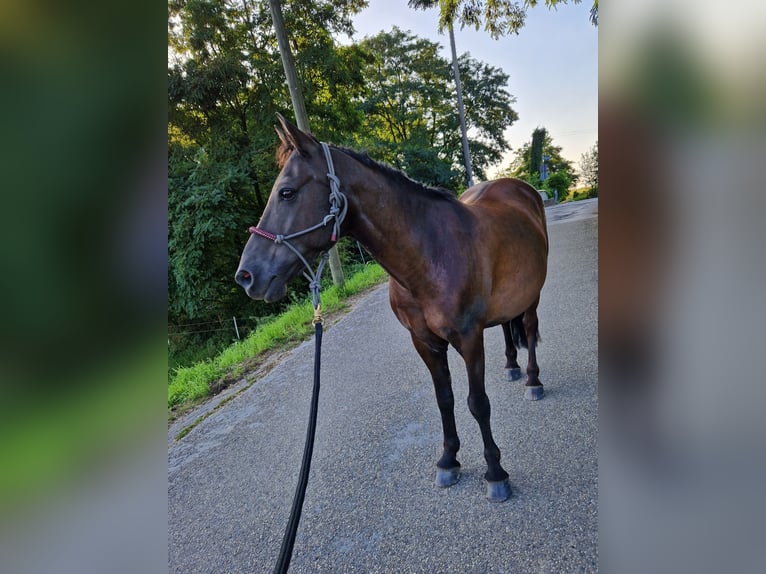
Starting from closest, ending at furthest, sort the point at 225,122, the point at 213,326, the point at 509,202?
the point at 509,202 → the point at 225,122 → the point at 213,326

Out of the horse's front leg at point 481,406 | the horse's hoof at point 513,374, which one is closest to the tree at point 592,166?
the horse's front leg at point 481,406

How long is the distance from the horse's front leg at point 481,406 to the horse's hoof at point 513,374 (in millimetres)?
1296

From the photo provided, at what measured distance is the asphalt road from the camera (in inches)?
74.3

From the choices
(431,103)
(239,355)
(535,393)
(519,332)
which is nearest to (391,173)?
(519,332)

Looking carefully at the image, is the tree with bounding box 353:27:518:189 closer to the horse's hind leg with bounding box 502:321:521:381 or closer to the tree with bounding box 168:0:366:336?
the tree with bounding box 168:0:366:336

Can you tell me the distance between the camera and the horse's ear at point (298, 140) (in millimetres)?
1564

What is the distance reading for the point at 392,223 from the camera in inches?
73.6

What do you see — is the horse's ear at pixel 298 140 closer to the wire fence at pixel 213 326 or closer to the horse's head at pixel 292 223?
the horse's head at pixel 292 223

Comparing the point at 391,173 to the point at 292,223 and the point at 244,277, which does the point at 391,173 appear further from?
the point at 244,277

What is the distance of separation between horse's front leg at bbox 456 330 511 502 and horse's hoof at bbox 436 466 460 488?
20 centimetres

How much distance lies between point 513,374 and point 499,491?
4.75 ft
